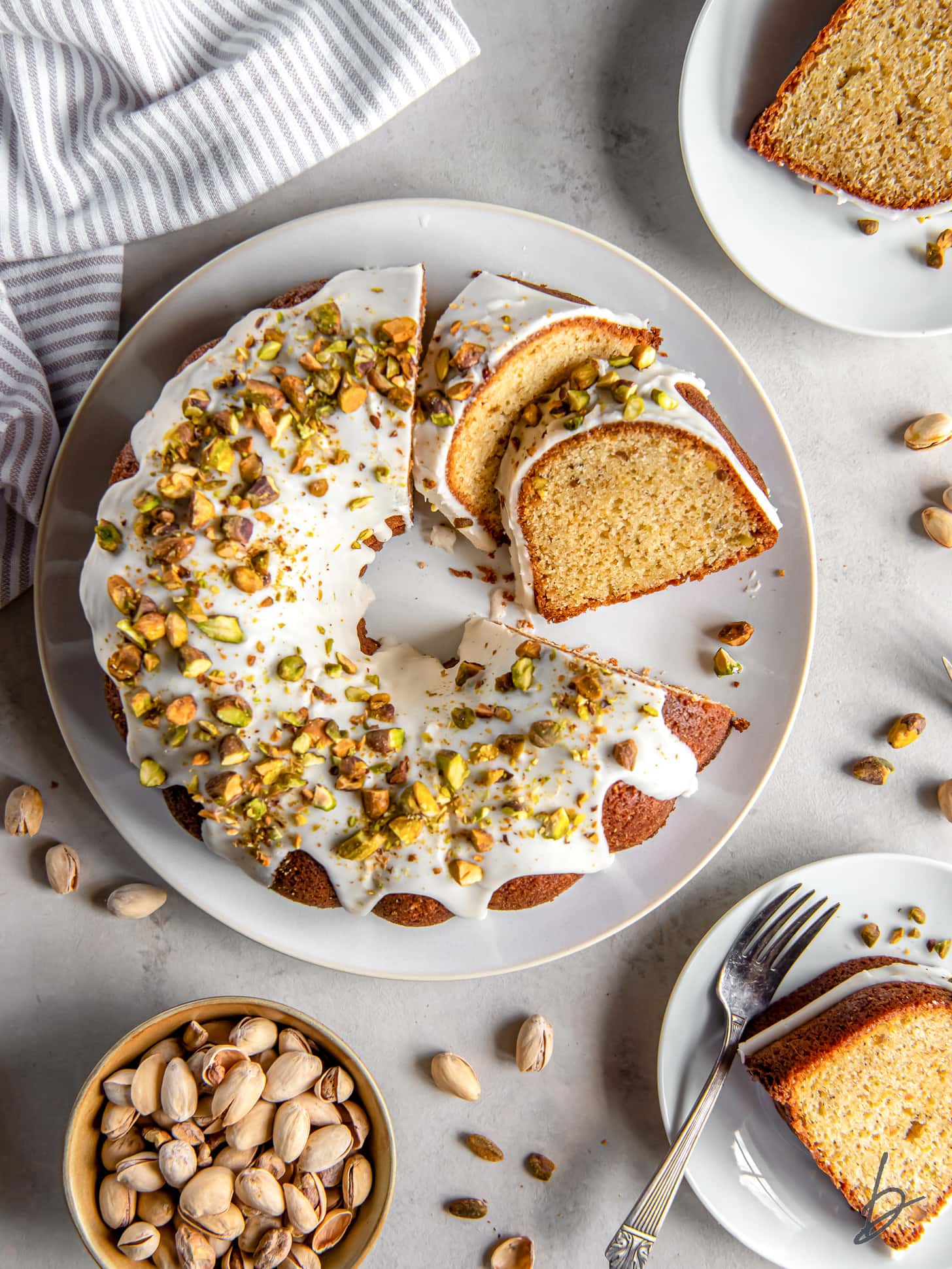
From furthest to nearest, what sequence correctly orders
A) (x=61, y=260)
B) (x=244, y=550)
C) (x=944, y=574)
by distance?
(x=944, y=574) < (x=61, y=260) < (x=244, y=550)

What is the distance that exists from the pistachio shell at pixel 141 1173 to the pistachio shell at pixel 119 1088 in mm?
120

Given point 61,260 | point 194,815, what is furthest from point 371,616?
point 61,260

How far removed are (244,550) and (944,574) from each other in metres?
1.77

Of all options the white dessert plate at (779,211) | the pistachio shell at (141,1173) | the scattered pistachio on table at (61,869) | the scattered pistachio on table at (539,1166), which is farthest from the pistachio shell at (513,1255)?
the white dessert plate at (779,211)

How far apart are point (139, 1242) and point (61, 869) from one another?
83 centimetres

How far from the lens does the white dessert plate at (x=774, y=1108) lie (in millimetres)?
2094

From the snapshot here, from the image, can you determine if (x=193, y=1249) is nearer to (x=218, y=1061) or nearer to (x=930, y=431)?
(x=218, y=1061)

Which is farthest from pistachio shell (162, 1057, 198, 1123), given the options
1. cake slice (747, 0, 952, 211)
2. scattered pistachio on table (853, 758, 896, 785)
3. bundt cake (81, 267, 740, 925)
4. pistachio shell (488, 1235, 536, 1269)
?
cake slice (747, 0, 952, 211)

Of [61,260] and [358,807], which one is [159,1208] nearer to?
[358,807]

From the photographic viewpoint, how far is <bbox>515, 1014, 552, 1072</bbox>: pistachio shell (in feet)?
7.06

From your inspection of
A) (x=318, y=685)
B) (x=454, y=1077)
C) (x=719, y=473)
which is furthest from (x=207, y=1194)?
(x=719, y=473)

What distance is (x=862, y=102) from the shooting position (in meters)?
2.04

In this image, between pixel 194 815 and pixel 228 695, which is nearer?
pixel 228 695

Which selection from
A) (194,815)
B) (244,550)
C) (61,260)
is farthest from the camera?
(61,260)
